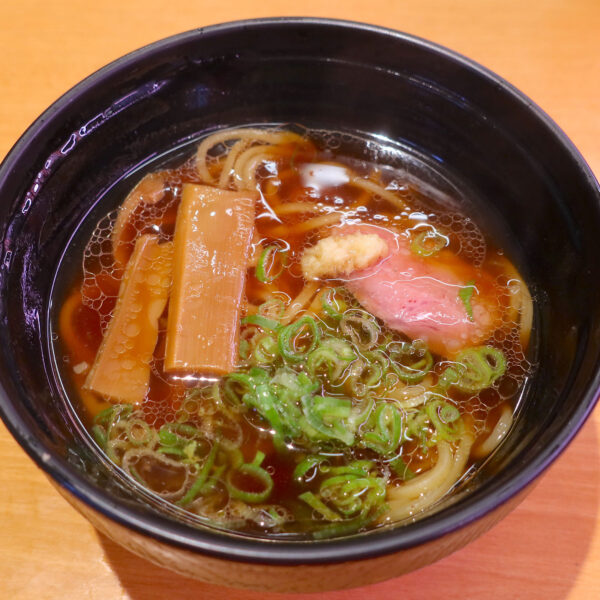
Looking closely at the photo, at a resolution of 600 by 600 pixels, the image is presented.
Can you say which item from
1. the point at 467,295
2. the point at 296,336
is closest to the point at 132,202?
the point at 296,336

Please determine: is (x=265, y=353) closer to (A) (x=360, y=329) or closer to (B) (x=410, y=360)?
(A) (x=360, y=329)

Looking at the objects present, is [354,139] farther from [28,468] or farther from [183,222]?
[28,468]

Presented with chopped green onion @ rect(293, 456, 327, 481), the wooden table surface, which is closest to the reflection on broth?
chopped green onion @ rect(293, 456, 327, 481)

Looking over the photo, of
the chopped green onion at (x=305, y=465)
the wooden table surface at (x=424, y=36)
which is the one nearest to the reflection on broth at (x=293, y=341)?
the chopped green onion at (x=305, y=465)

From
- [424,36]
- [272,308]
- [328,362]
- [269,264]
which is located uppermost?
[424,36]

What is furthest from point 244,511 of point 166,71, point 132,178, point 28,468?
point 166,71

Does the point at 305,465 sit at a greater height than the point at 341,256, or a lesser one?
lesser
